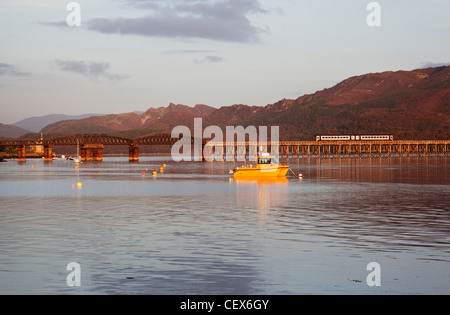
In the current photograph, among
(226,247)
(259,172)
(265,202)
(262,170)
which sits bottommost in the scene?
(265,202)

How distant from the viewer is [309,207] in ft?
181

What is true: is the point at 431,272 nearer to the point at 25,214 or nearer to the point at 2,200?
the point at 25,214

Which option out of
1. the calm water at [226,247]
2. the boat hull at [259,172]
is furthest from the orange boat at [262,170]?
the calm water at [226,247]

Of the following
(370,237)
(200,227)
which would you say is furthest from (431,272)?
(200,227)

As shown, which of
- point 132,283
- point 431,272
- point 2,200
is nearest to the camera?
point 132,283

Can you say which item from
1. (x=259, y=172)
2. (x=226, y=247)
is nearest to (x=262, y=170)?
(x=259, y=172)

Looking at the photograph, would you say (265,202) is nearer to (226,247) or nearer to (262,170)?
(226,247)

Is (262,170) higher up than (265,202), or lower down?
higher up

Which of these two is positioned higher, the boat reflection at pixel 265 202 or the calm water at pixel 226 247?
the calm water at pixel 226 247

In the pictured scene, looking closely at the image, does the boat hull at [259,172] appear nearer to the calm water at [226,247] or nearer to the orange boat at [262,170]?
the orange boat at [262,170]

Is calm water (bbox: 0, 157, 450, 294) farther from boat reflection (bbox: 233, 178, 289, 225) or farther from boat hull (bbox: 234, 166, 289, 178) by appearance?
boat hull (bbox: 234, 166, 289, 178)

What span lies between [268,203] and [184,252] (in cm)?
3073
